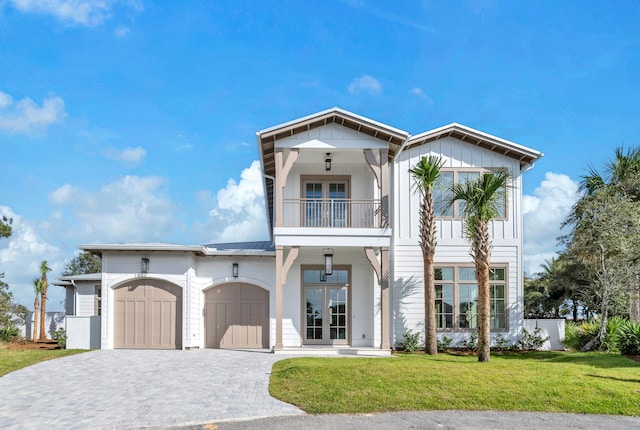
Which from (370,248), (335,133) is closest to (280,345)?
(370,248)

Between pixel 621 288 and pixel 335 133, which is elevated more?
pixel 335 133

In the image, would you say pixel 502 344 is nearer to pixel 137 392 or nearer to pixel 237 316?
pixel 237 316

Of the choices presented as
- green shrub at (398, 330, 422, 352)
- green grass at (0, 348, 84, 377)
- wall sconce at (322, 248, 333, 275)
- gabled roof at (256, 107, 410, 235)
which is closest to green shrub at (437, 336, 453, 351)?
green shrub at (398, 330, 422, 352)

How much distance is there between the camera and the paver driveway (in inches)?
390

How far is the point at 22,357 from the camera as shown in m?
16.7

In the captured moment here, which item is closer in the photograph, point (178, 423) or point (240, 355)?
point (178, 423)

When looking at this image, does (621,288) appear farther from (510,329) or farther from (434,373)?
(434,373)

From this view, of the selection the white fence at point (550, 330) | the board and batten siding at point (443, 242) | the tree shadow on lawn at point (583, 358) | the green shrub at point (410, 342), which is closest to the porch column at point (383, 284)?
the green shrub at point (410, 342)

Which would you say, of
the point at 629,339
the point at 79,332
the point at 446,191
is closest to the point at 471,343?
the point at 629,339

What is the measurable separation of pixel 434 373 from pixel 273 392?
3.25 meters

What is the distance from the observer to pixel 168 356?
16969 millimetres

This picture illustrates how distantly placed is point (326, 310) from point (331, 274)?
1240 mm

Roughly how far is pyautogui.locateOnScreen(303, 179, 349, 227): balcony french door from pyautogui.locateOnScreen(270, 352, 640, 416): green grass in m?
6.59

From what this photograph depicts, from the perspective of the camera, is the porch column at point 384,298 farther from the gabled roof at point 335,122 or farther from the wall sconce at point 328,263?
the gabled roof at point 335,122
